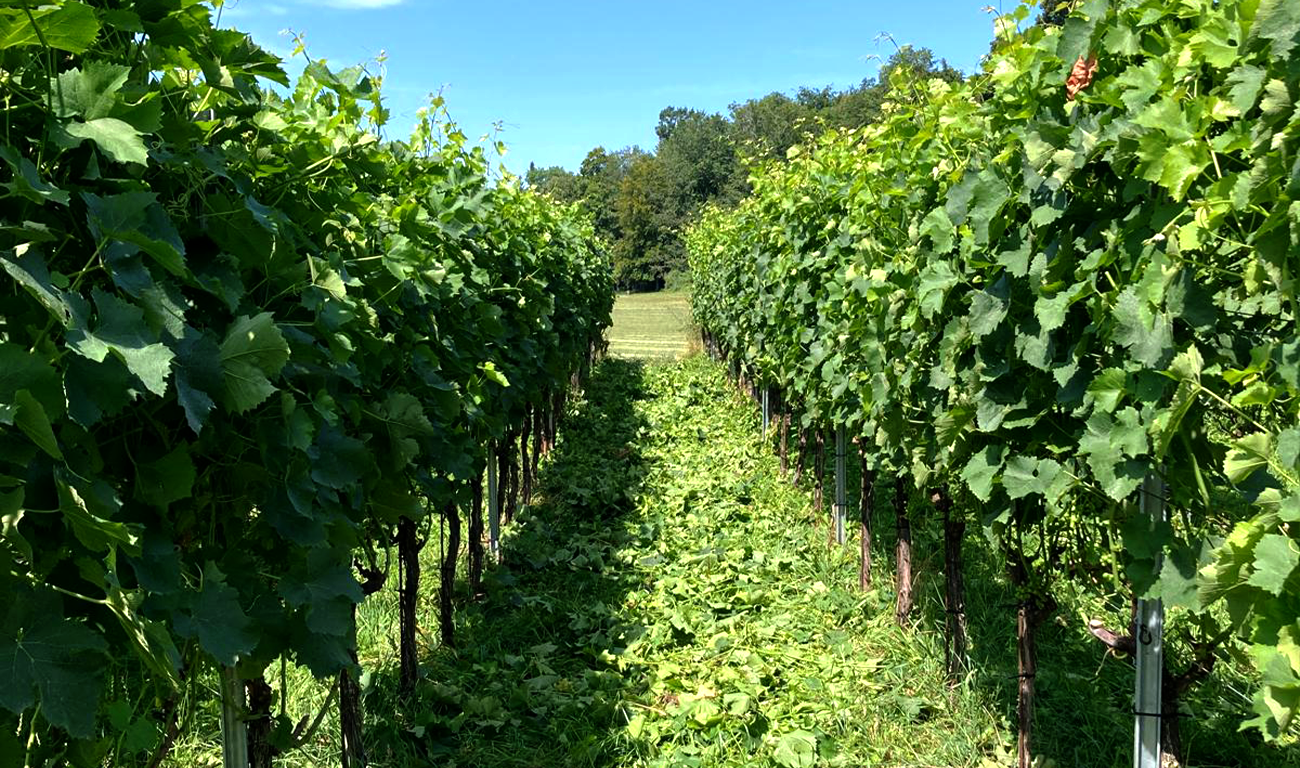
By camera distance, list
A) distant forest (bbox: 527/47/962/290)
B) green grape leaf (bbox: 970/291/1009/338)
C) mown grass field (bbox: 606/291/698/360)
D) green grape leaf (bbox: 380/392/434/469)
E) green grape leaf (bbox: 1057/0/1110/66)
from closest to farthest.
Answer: green grape leaf (bbox: 1057/0/1110/66)
green grape leaf (bbox: 380/392/434/469)
green grape leaf (bbox: 970/291/1009/338)
mown grass field (bbox: 606/291/698/360)
distant forest (bbox: 527/47/962/290)

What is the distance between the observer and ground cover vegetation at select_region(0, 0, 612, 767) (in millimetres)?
1441

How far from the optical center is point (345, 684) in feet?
11.6

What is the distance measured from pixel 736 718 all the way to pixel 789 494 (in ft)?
14.0

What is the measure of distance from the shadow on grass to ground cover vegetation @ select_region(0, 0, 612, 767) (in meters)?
1.55

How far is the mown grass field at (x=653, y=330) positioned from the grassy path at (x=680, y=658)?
634 inches

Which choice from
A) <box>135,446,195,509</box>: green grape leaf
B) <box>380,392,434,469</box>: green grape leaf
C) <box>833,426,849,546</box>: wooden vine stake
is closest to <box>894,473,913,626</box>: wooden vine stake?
<box>833,426,849,546</box>: wooden vine stake

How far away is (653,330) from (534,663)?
29624 mm

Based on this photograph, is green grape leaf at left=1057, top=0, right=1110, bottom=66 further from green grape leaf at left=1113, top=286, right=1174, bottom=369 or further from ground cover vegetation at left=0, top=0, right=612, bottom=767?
ground cover vegetation at left=0, top=0, right=612, bottom=767

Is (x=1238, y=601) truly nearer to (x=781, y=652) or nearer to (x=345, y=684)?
(x=345, y=684)

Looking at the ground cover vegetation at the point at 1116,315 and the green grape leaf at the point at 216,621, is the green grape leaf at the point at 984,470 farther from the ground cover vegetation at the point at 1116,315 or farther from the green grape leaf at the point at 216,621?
the green grape leaf at the point at 216,621

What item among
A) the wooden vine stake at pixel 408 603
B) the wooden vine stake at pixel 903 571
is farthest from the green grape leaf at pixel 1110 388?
the wooden vine stake at pixel 408 603

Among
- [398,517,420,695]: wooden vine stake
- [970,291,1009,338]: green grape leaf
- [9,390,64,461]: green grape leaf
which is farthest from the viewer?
[398,517,420,695]: wooden vine stake

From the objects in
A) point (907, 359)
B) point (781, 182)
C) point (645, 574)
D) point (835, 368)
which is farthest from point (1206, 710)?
point (781, 182)

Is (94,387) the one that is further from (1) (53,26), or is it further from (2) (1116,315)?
(2) (1116,315)
